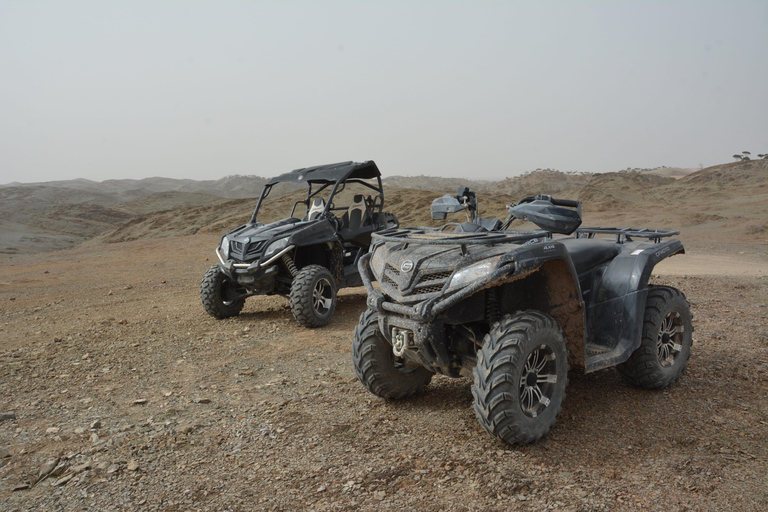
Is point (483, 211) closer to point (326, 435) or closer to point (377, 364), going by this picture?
point (377, 364)

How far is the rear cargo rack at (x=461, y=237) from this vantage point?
334cm

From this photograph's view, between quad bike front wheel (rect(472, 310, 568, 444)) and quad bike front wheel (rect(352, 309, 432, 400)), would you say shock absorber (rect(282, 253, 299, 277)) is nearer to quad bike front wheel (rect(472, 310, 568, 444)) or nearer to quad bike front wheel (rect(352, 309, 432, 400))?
quad bike front wheel (rect(352, 309, 432, 400))

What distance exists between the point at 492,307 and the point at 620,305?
42.3 inches

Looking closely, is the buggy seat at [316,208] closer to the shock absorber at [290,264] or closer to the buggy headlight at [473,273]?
the shock absorber at [290,264]

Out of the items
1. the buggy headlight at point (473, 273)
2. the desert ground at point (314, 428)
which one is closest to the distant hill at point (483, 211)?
the desert ground at point (314, 428)

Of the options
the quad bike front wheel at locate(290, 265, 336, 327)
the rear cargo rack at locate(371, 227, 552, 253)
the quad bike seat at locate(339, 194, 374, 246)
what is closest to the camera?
the rear cargo rack at locate(371, 227, 552, 253)

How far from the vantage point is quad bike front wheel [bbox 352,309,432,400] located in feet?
13.0

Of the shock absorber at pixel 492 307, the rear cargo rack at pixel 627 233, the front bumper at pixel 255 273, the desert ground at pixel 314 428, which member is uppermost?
the rear cargo rack at pixel 627 233

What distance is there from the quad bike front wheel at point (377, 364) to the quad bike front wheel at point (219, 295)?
392cm

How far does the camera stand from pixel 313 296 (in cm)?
700

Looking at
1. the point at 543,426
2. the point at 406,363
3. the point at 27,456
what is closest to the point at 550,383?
the point at 543,426

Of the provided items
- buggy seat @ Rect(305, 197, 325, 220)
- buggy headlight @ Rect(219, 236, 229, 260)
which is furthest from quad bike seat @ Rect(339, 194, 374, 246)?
buggy headlight @ Rect(219, 236, 229, 260)

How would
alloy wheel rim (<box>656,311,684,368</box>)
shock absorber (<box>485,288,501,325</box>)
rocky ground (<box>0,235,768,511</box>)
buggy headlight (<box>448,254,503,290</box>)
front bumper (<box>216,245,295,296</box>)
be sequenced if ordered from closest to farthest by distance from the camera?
rocky ground (<box>0,235,768,511</box>) → buggy headlight (<box>448,254,503,290</box>) → shock absorber (<box>485,288,501,325</box>) → alloy wheel rim (<box>656,311,684,368</box>) → front bumper (<box>216,245,295,296</box>)

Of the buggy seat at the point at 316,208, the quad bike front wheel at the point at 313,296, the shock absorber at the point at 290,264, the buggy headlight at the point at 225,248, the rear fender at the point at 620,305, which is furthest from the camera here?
the buggy seat at the point at 316,208
